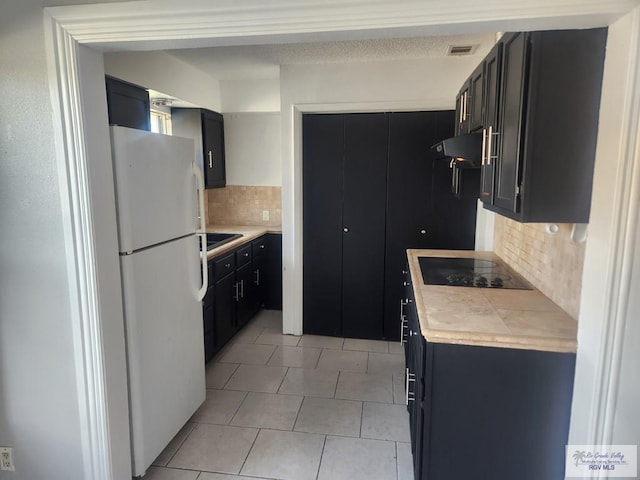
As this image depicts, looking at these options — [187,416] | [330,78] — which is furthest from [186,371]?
[330,78]

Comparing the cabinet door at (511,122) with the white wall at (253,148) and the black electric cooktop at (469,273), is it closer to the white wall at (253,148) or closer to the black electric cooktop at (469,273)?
the black electric cooktop at (469,273)

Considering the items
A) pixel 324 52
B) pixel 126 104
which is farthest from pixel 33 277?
pixel 324 52

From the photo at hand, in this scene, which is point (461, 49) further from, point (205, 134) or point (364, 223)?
point (205, 134)

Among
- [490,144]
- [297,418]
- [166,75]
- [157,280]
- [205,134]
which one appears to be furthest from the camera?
[205,134]

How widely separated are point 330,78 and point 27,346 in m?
2.86

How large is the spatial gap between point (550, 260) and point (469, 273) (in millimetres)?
581

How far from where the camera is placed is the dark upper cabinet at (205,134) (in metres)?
3.86

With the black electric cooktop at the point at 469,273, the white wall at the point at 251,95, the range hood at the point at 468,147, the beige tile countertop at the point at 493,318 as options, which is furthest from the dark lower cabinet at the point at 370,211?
the beige tile countertop at the point at 493,318

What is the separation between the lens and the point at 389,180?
3.63m

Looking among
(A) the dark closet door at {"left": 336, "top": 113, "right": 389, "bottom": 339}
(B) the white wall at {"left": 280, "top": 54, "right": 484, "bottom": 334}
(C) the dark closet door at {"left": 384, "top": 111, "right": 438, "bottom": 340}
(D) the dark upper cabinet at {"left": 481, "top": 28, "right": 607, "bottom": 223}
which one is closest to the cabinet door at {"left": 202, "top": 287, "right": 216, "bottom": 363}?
(B) the white wall at {"left": 280, "top": 54, "right": 484, "bottom": 334}

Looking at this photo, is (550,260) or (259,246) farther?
(259,246)

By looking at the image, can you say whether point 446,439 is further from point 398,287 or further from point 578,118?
point 398,287

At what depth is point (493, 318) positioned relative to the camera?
176cm

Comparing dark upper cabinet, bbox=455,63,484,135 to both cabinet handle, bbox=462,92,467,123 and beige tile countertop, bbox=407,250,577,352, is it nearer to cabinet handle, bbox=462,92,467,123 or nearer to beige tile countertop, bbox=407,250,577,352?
cabinet handle, bbox=462,92,467,123
